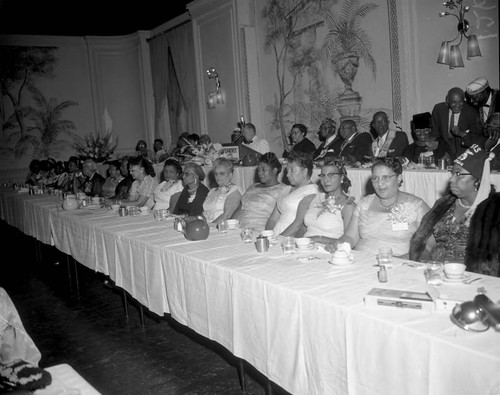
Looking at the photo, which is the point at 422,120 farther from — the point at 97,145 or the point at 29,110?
the point at 29,110

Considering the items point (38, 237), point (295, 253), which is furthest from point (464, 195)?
point (38, 237)

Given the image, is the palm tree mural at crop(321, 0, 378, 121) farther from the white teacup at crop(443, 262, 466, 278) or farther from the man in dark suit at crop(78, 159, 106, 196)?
the white teacup at crop(443, 262, 466, 278)

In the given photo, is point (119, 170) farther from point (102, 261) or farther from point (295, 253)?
point (295, 253)

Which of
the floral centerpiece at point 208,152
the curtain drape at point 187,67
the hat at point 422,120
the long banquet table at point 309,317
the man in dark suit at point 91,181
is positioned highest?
the curtain drape at point 187,67

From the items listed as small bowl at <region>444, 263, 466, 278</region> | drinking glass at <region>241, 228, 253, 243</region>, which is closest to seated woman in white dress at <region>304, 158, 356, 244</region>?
drinking glass at <region>241, 228, 253, 243</region>

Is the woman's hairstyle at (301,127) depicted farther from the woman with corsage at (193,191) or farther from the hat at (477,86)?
the woman with corsage at (193,191)

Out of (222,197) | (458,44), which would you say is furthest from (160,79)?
(222,197)

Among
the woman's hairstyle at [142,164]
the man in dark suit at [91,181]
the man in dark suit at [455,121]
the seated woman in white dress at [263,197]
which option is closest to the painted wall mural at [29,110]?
the man in dark suit at [91,181]

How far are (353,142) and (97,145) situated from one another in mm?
8087

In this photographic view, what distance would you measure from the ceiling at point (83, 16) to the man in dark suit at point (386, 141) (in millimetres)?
5630

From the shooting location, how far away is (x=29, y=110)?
40.0 ft

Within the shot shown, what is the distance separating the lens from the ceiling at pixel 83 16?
966cm

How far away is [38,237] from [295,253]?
411 centimetres

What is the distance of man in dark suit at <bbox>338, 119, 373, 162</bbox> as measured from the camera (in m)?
6.22
